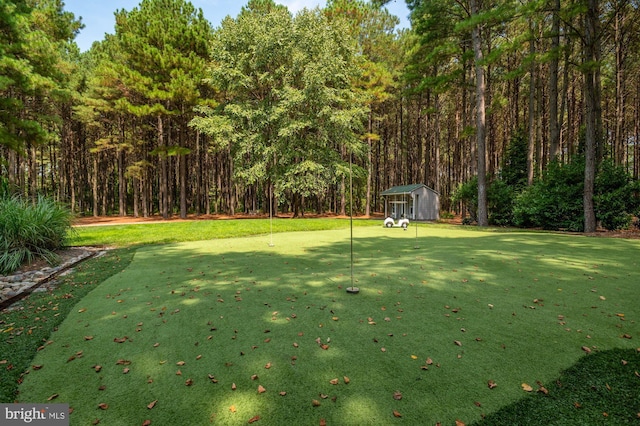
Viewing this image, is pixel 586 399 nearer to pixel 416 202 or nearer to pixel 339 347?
pixel 339 347

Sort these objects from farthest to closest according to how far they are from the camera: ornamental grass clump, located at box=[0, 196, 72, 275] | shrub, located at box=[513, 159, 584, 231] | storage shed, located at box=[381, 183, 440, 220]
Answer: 1. storage shed, located at box=[381, 183, 440, 220]
2. shrub, located at box=[513, 159, 584, 231]
3. ornamental grass clump, located at box=[0, 196, 72, 275]

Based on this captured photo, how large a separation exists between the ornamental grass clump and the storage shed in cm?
2021

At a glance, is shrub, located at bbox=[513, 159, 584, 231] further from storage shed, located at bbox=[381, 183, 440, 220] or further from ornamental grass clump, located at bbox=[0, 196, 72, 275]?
ornamental grass clump, located at bbox=[0, 196, 72, 275]

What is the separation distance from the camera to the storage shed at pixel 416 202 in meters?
23.7

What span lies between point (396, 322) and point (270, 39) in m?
21.5

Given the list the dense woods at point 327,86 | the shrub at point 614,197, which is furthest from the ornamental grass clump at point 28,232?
the shrub at point 614,197

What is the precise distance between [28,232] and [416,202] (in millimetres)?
22194

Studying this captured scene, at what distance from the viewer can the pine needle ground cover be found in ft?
6.57

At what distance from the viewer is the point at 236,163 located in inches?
839

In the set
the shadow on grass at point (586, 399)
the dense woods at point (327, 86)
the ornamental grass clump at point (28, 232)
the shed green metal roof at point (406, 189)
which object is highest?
the dense woods at point (327, 86)

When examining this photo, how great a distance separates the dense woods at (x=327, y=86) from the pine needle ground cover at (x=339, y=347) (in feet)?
38.0

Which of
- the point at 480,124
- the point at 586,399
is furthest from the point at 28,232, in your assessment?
the point at 480,124

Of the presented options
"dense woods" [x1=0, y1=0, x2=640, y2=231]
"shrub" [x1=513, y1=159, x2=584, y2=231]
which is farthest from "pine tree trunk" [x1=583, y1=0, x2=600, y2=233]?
"shrub" [x1=513, y1=159, x2=584, y2=231]

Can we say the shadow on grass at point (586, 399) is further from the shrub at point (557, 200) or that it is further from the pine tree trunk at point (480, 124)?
the pine tree trunk at point (480, 124)
